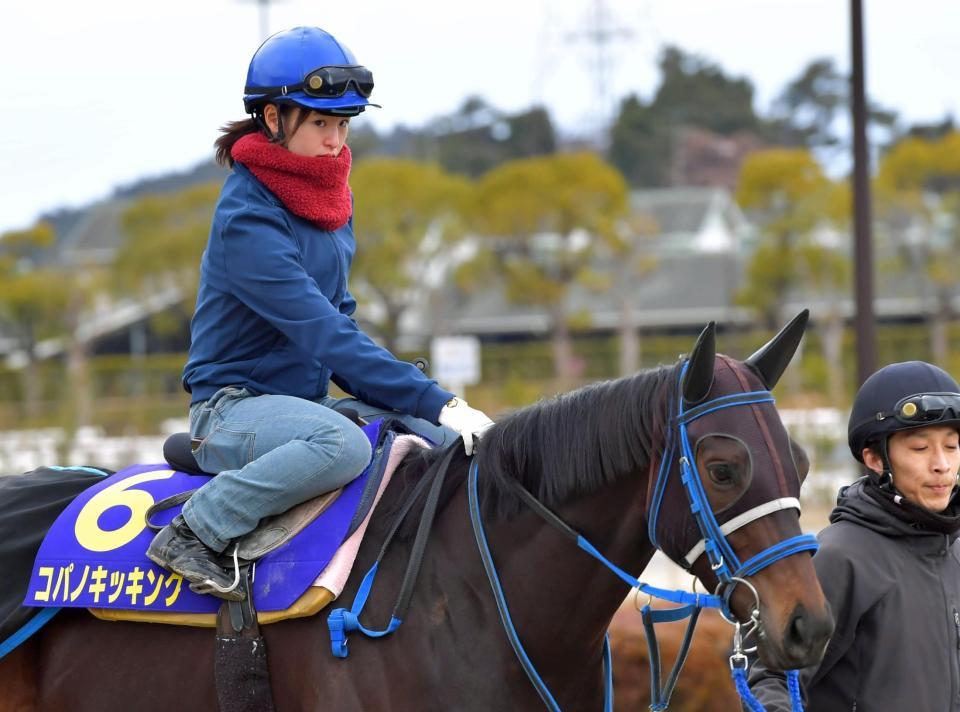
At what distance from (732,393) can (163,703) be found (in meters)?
1.77

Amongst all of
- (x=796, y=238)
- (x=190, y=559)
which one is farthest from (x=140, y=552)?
(x=796, y=238)

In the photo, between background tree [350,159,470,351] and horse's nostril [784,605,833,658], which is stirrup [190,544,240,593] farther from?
background tree [350,159,470,351]

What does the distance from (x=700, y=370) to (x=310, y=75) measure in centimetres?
146

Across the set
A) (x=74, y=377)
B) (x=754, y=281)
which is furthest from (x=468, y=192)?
(x=74, y=377)

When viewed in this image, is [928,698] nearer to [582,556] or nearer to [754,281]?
[582,556]

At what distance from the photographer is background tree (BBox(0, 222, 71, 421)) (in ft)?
101

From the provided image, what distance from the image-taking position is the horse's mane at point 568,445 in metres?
3.04

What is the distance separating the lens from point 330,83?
3.49m

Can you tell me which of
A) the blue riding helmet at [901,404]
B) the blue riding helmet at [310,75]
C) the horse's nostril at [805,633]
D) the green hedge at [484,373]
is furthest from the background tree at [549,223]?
the horse's nostril at [805,633]

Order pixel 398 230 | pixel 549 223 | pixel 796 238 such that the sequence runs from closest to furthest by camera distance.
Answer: pixel 796 238, pixel 398 230, pixel 549 223

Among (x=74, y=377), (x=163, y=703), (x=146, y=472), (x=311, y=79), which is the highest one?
(x=311, y=79)

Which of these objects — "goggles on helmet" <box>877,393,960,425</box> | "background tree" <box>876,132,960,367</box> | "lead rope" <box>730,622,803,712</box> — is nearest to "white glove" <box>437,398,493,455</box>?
"lead rope" <box>730,622,803,712</box>

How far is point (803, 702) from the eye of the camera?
3078 mm

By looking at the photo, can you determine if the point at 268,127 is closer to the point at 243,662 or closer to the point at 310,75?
the point at 310,75
